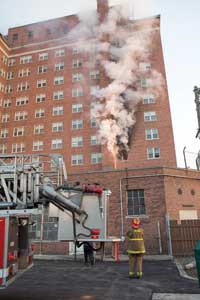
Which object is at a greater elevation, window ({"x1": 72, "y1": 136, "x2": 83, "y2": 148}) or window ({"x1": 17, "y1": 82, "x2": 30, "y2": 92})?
window ({"x1": 17, "y1": 82, "x2": 30, "y2": 92})

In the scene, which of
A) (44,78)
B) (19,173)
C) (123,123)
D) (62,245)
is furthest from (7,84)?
(19,173)

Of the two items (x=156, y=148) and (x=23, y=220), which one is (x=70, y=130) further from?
(x=23, y=220)

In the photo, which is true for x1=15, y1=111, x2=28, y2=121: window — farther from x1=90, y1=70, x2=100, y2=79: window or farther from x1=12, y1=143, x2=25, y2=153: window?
x1=90, y1=70, x2=100, y2=79: window

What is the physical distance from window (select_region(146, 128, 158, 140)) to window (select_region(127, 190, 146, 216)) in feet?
46.6

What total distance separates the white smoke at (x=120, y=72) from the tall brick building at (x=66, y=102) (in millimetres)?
518

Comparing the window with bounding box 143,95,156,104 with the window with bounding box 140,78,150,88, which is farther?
the window with bounding box 140,78,150,88

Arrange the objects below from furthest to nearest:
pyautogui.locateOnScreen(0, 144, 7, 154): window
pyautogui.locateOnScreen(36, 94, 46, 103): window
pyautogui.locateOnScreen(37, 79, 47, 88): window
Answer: pyautogui.locateOnScreen(37, 79, 47, 88): window
pyautogui.locateOnScreen(36, 94, 46, 103): window
pyautogui.locateOnScreen(0, 144, 7, 154): window

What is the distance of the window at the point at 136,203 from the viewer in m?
15.3

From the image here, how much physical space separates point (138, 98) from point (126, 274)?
24.7m

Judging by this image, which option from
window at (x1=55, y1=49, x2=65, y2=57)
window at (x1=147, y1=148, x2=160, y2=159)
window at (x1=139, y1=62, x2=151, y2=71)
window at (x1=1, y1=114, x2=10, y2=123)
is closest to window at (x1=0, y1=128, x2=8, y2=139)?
window at (x1=1, y1=114, x2=10, y2=123)

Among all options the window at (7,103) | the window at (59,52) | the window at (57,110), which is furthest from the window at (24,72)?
the window at (57,110)

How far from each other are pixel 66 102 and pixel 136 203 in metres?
21.0

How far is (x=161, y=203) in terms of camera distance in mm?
14945

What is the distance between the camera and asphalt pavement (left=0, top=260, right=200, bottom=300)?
236 inches
